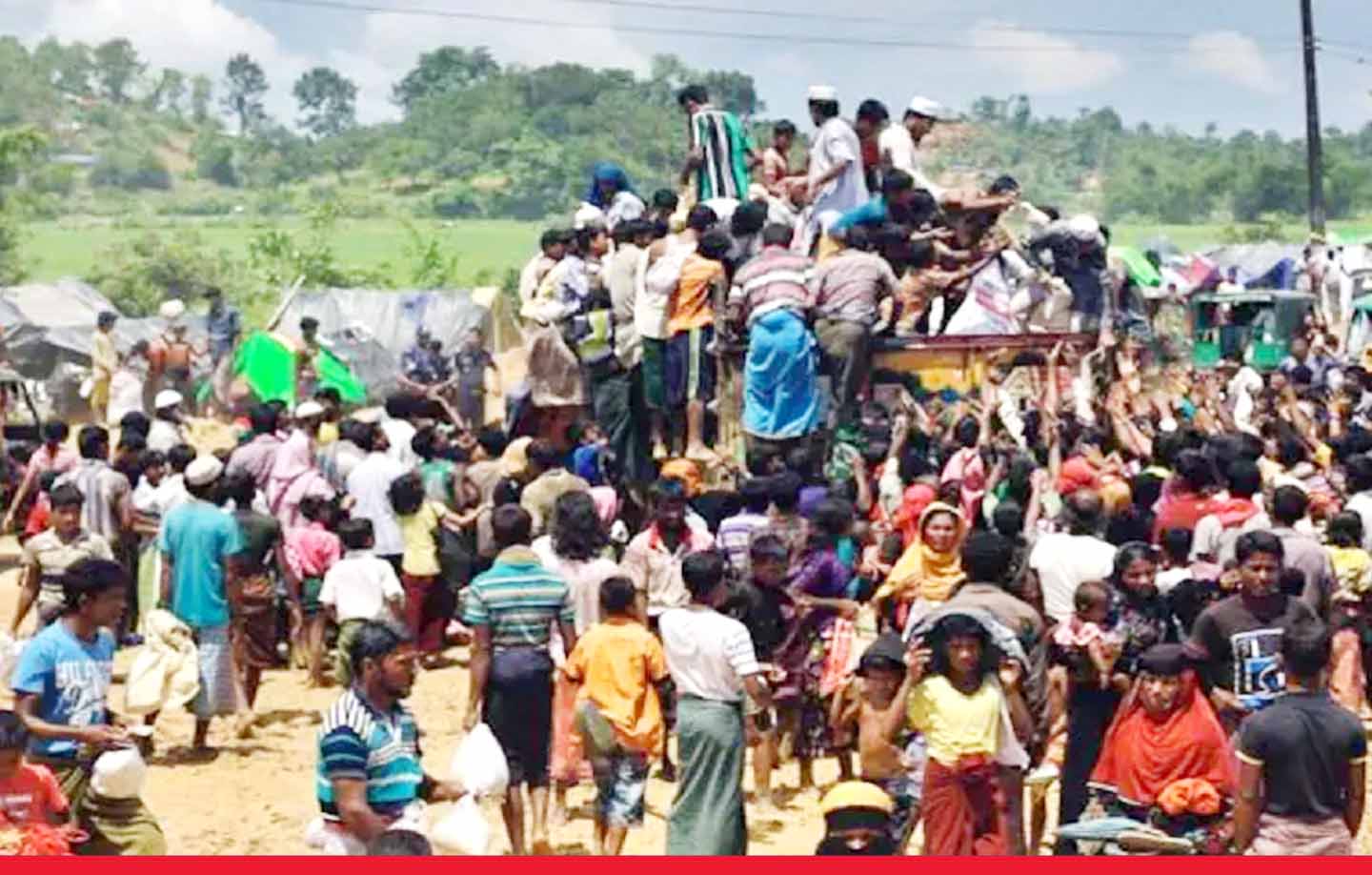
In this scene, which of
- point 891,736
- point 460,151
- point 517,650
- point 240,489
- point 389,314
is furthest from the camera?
point 460,151

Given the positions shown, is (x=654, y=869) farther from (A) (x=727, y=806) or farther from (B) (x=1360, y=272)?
(B) (x=1360, y=272)

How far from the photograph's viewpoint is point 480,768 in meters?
6.77

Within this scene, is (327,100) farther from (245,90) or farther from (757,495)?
(757,495)

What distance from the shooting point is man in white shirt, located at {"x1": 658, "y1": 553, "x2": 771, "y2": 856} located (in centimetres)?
842

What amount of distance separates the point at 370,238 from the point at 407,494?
7448 centimetres

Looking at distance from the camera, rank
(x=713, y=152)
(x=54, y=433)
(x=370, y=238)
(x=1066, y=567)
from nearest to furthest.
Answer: (x=1066, y=567), (x=54, y=433), (x=713, y=152), (x=370, y=238)

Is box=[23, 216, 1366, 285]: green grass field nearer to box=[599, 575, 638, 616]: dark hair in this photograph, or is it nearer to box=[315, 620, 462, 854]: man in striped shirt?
box=[599, 575, 638, 616]: dark hair

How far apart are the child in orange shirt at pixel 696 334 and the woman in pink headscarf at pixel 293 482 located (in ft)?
7.83

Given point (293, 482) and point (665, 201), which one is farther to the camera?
point (665, 201)

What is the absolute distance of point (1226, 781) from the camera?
7680 millimetres

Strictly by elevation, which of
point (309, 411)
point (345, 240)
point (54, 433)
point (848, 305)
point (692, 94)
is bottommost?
point (54, 433)

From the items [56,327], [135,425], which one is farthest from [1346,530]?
→ [56,327]

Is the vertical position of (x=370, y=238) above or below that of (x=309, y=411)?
above

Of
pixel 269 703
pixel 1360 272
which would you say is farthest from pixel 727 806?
pixel 1360 272
